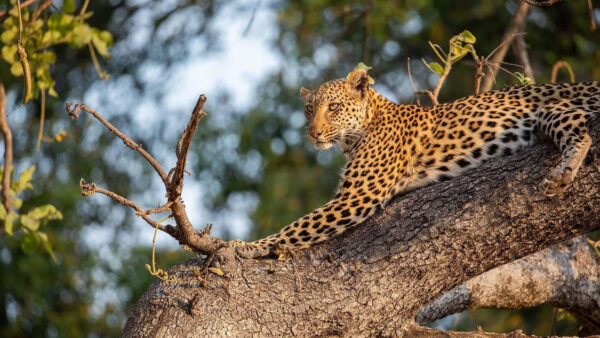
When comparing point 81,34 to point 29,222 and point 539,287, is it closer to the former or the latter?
point 29,222

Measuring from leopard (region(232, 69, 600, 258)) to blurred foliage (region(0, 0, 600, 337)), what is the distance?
5.84 meters

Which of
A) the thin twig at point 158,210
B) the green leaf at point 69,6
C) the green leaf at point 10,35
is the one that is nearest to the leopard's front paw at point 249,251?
the thin twig at point 158,210

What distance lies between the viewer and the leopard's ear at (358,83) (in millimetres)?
7516

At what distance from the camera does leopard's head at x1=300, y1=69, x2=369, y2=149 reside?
24.3 ft

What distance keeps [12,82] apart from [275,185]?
492 centimetres

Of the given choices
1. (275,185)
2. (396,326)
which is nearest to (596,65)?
(275,185)

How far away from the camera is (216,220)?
16.3m

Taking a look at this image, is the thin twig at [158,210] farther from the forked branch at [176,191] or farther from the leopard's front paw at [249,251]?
the leopard's front paw at [249,251]

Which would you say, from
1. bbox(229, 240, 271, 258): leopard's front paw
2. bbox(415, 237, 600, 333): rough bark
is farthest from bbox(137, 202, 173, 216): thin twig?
bbox(415, 237, 600, 333): rough bark

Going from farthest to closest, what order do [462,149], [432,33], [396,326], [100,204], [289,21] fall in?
[289,21], [100,204], [432,33], [462,149], [396,326]

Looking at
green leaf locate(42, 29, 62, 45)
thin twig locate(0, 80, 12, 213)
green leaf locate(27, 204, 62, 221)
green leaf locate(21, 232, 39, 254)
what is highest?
green leaf locate(42, 29, 62, 45)

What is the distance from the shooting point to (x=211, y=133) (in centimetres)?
1570

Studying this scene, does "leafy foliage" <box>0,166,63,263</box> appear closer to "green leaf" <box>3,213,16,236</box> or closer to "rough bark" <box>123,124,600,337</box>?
"green leaf" <box>3,213,16,236</box>

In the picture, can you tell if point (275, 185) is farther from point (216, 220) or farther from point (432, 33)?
point (432, 33)
